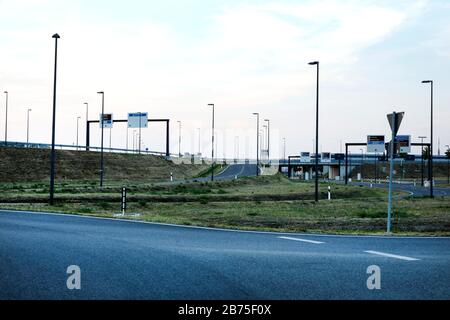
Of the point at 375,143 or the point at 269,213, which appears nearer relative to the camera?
the point at 269,213

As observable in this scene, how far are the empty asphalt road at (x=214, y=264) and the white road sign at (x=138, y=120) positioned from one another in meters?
67.0

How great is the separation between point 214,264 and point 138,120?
7401cm

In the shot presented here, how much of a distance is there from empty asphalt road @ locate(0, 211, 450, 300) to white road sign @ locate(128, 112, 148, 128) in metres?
67.0

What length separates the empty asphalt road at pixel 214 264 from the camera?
6.95 metres

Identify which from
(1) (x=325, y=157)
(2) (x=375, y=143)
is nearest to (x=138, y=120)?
(2) (x=375, y=143)

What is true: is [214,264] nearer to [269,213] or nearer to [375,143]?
[269,213]

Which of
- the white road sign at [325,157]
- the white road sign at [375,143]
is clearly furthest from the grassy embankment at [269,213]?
the white road sign at [325,157]

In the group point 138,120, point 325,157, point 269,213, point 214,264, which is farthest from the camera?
point 325,157

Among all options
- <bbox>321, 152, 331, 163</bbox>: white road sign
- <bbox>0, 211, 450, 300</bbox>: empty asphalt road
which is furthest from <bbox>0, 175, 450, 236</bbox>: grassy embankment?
<bbox>321, 152, 331, 163</bbox>: white road sign

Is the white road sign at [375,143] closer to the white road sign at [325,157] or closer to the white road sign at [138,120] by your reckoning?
the white road sign at [325,157]

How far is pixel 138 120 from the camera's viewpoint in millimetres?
81438

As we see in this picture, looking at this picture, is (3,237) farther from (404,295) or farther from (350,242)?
(404,295)
